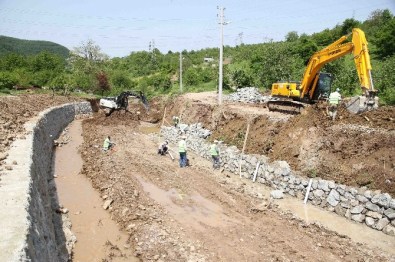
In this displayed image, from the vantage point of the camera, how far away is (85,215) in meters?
12.5

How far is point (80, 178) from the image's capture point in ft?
54.5

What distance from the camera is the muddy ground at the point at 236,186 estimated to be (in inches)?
386

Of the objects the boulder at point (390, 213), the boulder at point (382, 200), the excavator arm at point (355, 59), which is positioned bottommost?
the boulder at point (390, 213)

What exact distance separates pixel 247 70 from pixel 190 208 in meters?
33.0

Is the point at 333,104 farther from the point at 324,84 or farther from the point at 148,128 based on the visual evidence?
the point at 148,128

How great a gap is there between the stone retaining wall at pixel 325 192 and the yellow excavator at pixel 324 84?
4969 mm

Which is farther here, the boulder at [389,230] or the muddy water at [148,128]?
the muddy water at [148,128]

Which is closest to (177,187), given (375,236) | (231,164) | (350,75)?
(231,164)

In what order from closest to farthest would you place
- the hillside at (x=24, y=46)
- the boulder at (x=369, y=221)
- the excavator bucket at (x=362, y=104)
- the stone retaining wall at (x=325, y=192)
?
the stone retaining wall at (x=325, y=192)
the boulder at (x=369, y=221)
the excavator bucket at (x=362, y=104)
the hillside at (x=24, y=46)

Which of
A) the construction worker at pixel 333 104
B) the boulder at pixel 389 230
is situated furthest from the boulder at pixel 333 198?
the construction worker at pixel 333 104

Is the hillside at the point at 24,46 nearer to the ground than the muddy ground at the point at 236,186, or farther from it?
farther from it

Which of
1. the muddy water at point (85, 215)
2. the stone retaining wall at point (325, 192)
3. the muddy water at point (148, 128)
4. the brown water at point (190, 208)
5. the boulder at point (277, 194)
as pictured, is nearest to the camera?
the muddy water at point (85, 215)

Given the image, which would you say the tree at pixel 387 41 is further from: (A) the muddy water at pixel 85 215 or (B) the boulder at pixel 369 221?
(A) the muddy water at pixel 85 215

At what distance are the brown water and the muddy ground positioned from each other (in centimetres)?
4
